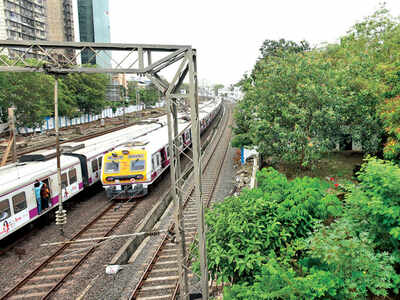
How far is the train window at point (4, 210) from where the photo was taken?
1033cm

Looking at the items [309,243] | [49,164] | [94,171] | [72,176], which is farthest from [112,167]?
[309,243]

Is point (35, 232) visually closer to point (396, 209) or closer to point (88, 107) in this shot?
point (396, 209)

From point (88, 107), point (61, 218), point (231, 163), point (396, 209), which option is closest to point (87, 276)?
point (61, 218)

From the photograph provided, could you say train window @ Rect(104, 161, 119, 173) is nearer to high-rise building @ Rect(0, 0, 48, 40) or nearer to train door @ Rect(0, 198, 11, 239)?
train door @ Rect(0, 198, 11, 239)

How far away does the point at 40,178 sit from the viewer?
12.5 meters

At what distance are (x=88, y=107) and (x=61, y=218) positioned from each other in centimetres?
3616

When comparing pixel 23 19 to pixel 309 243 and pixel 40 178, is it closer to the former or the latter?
pixel 40 178

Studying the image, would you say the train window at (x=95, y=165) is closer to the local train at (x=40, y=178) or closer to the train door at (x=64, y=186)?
the local train at (x=40, y=178)

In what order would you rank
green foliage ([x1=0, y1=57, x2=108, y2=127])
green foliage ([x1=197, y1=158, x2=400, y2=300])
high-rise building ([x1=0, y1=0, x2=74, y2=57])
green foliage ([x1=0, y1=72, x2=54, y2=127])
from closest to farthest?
green foliage ([x1=197, y1=158, x2=400, y2=300]) < green foliage ([x1=0, y1=72, x2=54, y2=127]) < green foliage ([x1=0, y1=57, x2=108, y2=127]) < high-rise building ([x1=0, y1=0, x2=74, y2=57])

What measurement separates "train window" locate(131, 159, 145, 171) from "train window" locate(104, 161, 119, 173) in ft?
2.53

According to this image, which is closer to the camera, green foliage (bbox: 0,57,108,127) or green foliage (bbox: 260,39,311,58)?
green foliage (bbox: 0,57,108,127)

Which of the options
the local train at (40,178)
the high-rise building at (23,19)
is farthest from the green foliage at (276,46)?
the high-rise building at (23,19)

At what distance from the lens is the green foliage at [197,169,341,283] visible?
6871 mm

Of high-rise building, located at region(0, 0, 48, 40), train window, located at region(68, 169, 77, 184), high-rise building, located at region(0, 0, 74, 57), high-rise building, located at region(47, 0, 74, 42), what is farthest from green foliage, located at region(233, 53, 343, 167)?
high-rise building, located at region(47, 0, 74, 42)
